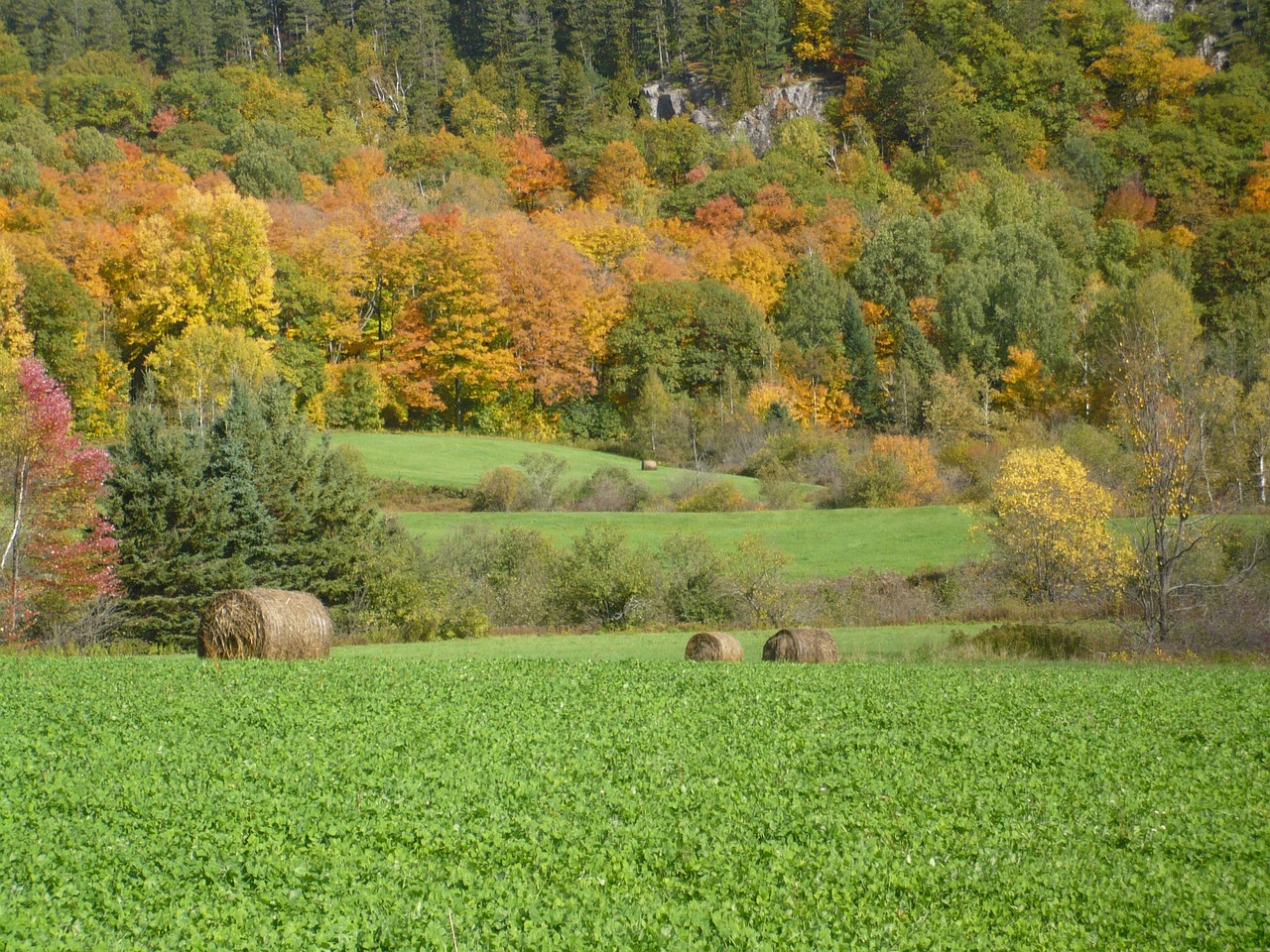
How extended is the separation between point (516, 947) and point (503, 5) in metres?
136

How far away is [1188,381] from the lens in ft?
102

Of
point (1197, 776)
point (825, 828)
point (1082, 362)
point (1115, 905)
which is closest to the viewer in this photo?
point (1115, 905)

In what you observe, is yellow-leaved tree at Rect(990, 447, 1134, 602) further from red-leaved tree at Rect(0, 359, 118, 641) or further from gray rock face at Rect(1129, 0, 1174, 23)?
gray rock face at Rect(1129, 0, 1174, 23)

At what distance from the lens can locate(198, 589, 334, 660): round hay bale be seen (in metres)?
18.4

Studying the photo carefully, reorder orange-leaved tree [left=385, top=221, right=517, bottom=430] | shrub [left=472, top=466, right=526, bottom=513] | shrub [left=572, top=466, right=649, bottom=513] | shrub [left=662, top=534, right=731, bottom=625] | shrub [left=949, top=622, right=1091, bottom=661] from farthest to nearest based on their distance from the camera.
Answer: orange-leaved tree [left=385, top=221, right=517, bottom=430] → shrub [left=572, top=466, right=649, bottom=513] → shrub [left=472, top=466, right=526, bottom=513] → shrub [left=662, top=534, right=731, bottom=625] → shrub [left=949, top=622, right=1091, bottom=661]

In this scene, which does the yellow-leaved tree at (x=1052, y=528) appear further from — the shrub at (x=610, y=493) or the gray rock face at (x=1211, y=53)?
the gray rock face at (x=1211, y=53)

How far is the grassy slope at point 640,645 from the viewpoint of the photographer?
23188 millimetres

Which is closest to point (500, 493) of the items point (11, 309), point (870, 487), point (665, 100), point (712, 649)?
point (870, 487)

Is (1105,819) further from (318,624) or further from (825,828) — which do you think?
(318,624)

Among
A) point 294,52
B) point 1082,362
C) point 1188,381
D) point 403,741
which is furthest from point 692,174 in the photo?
point 403,741

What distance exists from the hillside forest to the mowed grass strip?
15.6 ft

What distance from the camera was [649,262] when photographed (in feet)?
246

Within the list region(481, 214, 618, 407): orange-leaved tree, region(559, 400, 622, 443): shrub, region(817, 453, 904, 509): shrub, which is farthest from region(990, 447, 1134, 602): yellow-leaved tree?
region(481, 214, 618, 407): orange-leaved tree

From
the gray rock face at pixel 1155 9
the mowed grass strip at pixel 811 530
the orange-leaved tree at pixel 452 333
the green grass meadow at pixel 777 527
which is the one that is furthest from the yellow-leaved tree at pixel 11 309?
the gray rock face at pixel 1155 9
